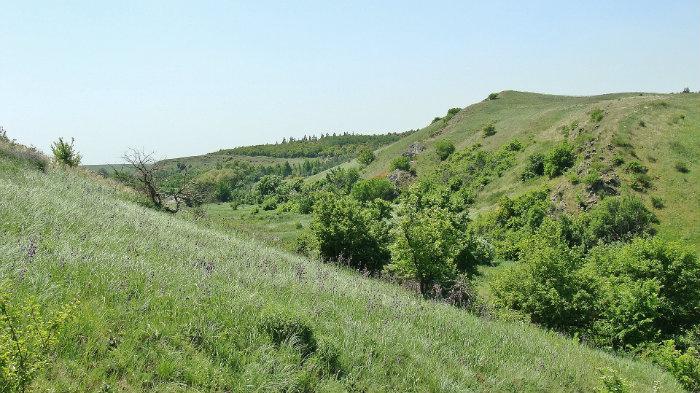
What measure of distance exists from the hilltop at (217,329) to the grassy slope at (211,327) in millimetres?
20

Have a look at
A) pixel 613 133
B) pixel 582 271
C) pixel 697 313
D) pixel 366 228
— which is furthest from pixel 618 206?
pixel 366 228

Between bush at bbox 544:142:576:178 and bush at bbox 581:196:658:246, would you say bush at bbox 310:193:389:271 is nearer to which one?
bush at bbox 581:196:658:246

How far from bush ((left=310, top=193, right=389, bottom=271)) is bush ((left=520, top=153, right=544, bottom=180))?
192 feet

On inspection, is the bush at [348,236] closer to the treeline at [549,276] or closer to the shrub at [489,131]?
the treeline at [549,276]

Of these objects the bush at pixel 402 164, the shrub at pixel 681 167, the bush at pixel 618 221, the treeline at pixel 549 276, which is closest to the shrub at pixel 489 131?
the bush at pixel 402 164

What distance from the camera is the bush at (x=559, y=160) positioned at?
72875mm

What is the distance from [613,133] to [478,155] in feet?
109

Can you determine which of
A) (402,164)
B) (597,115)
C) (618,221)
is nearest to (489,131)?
(402,164)

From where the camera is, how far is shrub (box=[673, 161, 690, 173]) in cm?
6137

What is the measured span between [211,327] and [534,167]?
82.2 meters

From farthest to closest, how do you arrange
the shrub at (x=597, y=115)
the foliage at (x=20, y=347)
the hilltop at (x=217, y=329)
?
1. the shrub at (x=597, y=115)
2. the hilltop at (x=217, y=329)
3. the foliage at (x=20, y=347)

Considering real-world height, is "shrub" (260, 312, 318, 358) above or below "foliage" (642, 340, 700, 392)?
above

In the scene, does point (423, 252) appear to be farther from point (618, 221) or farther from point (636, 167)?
point (636, 167)

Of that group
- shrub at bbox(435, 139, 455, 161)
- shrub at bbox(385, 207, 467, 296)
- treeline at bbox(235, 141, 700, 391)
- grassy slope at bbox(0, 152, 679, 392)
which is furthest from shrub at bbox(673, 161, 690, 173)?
grassy slope at bbox(0, 152, 679, 392)
